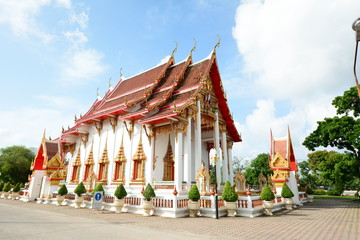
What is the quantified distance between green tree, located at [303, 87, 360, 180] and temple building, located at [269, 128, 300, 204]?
18.3 feet

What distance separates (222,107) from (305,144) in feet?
32.8

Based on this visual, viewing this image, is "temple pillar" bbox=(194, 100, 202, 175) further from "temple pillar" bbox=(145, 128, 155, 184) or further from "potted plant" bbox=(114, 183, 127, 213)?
"potted plant" bbox=(114, 183, 127, 213)

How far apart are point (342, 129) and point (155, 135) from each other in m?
15.3


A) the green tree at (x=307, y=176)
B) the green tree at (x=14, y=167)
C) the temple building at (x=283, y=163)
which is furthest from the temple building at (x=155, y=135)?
the green tree at (x=307, y=176)

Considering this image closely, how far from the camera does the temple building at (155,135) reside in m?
12.5

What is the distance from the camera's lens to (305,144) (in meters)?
21.1

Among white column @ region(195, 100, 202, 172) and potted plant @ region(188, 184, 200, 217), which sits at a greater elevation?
white column @ region(195, 100, 202, 172)

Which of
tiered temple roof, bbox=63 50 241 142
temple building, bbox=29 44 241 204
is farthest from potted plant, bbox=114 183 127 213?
tiered temple roof, bbox=63 50 241 142

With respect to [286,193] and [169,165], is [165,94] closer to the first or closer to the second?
[169,165]

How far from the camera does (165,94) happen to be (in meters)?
13.9

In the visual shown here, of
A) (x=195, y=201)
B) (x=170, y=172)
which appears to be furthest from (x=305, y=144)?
(x=195, y=201)

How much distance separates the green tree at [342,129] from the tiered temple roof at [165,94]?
25.2ft

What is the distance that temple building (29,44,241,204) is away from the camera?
1251 centimetres

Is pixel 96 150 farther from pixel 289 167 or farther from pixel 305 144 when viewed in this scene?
pixel 305 144
